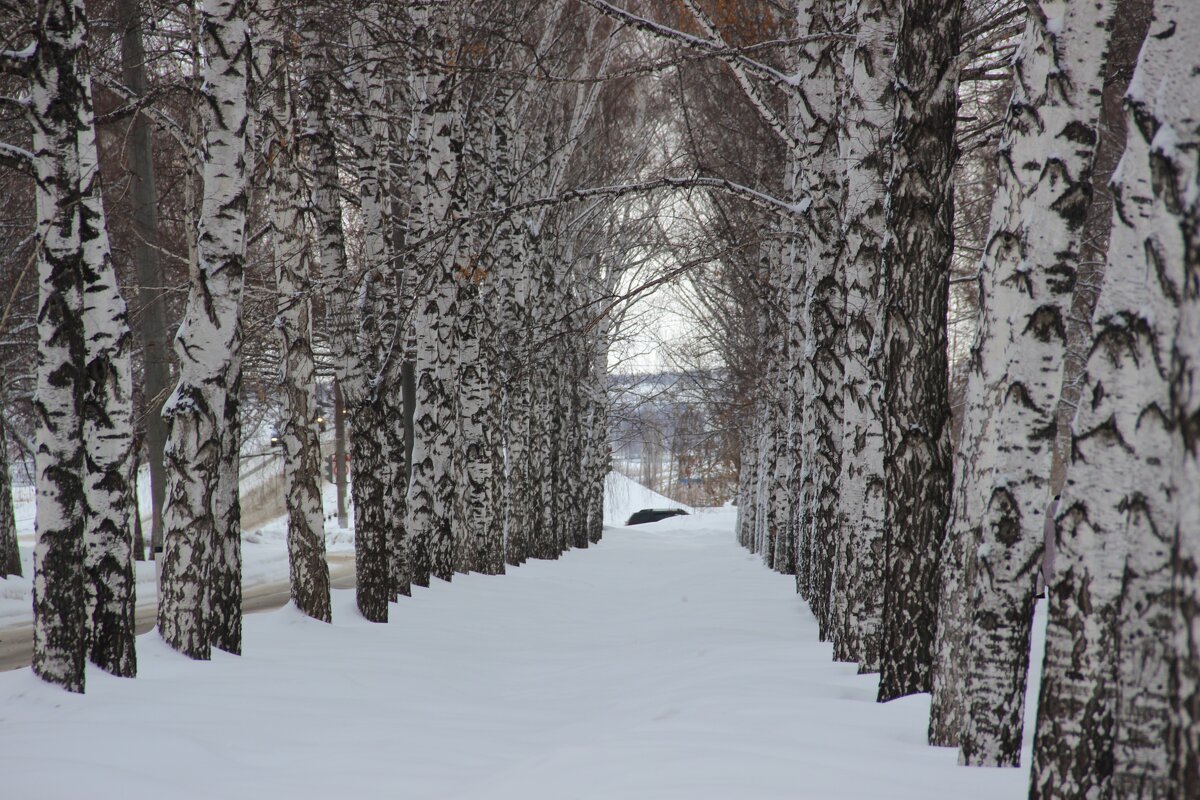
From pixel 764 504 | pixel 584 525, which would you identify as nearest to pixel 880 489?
pixel 764 504

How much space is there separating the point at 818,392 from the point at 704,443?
27.6 meters

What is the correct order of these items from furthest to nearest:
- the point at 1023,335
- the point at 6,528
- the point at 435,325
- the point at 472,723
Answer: the point at 6,528 < the point at 435,325 < the point at 472,723 < the point at 1023,335

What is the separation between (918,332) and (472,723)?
327 cm

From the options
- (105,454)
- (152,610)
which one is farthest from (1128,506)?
(152,610)

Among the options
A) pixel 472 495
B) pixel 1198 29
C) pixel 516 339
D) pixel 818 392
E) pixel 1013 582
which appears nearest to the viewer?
pixel 1198 29

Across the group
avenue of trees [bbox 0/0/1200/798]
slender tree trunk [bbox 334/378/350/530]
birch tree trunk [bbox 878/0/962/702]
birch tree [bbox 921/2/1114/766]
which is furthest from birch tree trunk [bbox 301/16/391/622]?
slender tree trunk [bbox 334/378/350/530]

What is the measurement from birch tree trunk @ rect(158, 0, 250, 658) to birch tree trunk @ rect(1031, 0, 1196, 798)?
4.81m

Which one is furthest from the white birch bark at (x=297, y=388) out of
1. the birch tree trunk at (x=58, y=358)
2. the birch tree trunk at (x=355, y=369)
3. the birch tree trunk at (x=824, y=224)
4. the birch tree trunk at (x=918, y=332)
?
the birch tree trunk at (x=918, y=332)

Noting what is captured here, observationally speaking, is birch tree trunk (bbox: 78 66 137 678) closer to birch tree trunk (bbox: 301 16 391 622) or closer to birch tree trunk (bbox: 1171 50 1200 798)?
birch tree trunk (bbox: 301 16 391 622)

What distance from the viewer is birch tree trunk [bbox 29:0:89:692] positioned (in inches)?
184

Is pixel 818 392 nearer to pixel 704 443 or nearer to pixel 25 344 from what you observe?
pixel 25 344

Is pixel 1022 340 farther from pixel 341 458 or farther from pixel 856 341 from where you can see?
pixel 341 458

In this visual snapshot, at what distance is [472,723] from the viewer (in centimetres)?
552

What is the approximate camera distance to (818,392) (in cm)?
809
